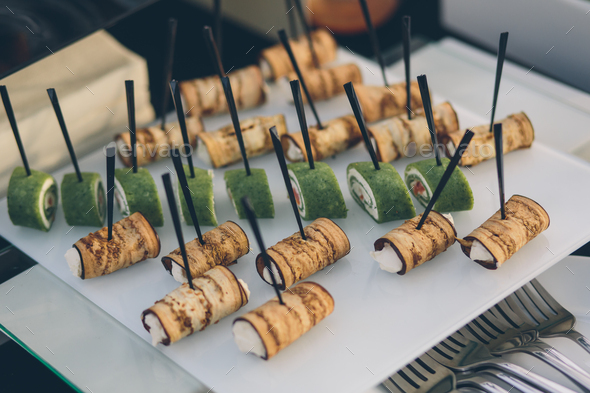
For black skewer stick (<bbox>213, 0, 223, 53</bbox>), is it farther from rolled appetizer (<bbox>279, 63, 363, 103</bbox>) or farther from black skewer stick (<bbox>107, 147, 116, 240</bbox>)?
black skewer stick (<bbox>107, 147, 116, 240</bbox>)

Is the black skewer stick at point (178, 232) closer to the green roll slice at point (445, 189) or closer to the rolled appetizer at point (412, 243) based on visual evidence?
the rolled appetizer at point (412, 243)

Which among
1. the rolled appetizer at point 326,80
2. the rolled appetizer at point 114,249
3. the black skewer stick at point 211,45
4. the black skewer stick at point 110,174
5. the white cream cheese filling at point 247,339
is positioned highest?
the black skewer stick at point 211,45

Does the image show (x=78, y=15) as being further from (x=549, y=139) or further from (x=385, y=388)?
(x=549, y=139)

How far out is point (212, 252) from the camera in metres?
2.35

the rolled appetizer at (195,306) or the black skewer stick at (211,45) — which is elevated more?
the black skewer stick at (211,45)

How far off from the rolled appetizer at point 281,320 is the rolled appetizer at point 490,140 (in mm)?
1013

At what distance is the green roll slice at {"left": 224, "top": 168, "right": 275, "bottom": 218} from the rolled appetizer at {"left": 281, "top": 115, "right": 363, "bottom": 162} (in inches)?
10.6

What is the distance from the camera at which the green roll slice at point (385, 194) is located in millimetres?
2508

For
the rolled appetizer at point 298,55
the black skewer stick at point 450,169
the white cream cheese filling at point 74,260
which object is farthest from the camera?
the rolled appetizer at point 298,55

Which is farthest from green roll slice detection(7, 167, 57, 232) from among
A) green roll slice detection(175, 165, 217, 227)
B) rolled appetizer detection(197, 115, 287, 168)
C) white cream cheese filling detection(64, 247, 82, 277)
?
rolled appetizer detection(197, 115, 287, 168)

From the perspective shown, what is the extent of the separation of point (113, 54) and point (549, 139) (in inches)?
85.3

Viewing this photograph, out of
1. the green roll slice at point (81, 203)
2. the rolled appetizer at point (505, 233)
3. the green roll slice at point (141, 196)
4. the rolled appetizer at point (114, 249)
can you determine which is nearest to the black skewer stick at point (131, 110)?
the green roll slice at point (141, 196)

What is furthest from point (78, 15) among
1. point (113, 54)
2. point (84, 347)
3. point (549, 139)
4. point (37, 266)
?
point (549, 139)

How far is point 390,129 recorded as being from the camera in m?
2.85
